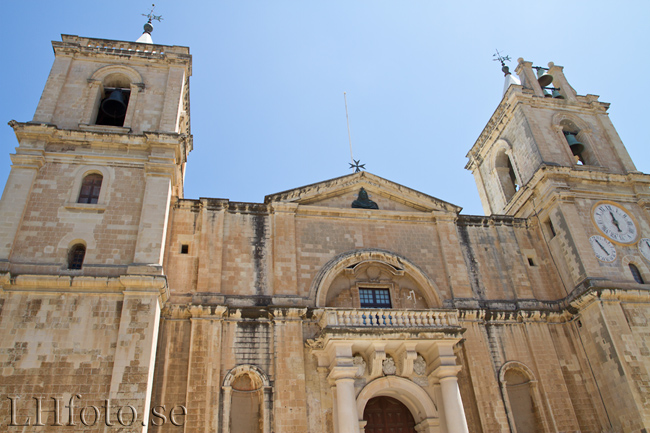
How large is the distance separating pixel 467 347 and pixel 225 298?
8898 mm

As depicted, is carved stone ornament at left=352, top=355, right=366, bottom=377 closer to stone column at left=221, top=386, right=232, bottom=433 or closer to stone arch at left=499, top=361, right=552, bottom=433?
stone column at left=221, top=386, right=232, bottom=433

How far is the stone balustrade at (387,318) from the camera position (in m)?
16.2

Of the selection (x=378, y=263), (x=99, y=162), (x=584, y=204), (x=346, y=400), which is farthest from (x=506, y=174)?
(x=99, y=162)

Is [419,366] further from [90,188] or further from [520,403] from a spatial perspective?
[90,188]

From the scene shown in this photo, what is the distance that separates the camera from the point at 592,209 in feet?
70.8

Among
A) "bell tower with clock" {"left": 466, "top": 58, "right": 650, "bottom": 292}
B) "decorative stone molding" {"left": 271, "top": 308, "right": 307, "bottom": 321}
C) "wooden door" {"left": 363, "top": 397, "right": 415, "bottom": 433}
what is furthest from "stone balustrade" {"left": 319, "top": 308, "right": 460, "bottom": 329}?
"bell tower with clock" {"left": 466, "top": 58, "right": 650, "bottom": 292}

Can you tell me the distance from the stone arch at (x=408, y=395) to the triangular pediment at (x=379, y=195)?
747cm

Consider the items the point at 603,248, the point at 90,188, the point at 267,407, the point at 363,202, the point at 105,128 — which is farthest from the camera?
the point at 363,202

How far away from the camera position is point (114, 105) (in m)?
20.3

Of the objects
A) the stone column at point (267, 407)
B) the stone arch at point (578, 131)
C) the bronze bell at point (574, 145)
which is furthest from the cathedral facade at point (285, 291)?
the bronze bell at point (574, 145)

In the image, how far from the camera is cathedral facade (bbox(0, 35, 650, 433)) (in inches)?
571

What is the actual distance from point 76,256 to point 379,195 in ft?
39.6

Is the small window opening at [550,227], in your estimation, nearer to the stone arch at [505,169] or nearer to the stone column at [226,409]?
the stone arch at [505,169]

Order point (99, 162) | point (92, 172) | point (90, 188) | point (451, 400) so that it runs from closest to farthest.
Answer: point (451, 400) → point (90, 188) → point (92, 172) → point (99, 162)
